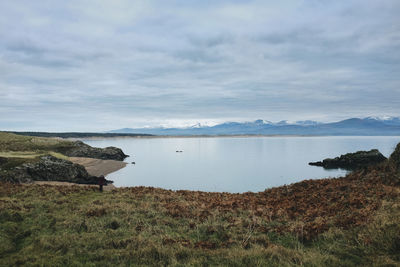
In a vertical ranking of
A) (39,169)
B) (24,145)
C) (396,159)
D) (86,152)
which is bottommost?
(86,152)

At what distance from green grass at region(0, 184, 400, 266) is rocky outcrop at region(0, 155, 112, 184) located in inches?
672

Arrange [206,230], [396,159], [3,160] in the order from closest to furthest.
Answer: [206,230] < [396,159] < [3,160]

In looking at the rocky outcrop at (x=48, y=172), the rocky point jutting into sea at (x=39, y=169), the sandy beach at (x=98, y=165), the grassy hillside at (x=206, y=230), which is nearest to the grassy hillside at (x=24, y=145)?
the sandy beach at (x=98, y=165)

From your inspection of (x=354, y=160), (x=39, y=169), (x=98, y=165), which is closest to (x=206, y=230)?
(x=39, y=169)

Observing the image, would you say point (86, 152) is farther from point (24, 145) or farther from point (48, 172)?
point (48, 172)

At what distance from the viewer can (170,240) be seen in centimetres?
898

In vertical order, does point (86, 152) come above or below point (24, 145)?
below

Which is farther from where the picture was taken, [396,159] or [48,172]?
[48,172]

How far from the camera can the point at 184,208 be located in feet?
43.7

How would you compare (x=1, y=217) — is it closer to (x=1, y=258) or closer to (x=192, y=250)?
(x=1, y=258)

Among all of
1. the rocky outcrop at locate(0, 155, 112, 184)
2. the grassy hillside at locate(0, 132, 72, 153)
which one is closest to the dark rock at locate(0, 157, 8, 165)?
the rocky outcrop at locate(0, 155, 112, 184)

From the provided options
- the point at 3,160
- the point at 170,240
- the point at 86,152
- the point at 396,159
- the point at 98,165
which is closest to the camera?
the point at 170,240

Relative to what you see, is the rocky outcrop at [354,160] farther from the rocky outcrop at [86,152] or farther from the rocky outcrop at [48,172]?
the rocky outcrop at [86,152]

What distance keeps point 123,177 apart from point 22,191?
33.5 m
